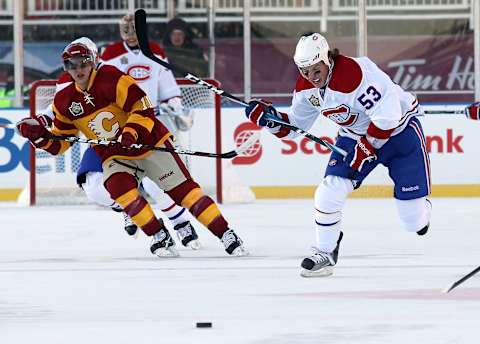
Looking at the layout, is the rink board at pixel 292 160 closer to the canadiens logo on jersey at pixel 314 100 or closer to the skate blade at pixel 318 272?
the canadiens logo on jersey at pixel 314 100

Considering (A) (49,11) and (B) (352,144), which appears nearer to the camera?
(B) (352,144)

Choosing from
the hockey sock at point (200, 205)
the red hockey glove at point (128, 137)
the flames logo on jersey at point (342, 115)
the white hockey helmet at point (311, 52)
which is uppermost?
the white hockey helmet at point (311, 52)

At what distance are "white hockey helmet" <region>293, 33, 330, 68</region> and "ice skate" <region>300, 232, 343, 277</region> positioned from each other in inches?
25.4

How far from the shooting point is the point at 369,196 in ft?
28.3

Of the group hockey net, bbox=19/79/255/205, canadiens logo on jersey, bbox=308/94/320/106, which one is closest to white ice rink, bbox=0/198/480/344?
canadiens logo on jersey, bbox=308/94/320/106

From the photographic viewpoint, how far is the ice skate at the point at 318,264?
4.43m

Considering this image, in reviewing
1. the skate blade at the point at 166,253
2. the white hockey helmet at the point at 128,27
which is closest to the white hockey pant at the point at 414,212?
the skate blade at the point at 166,253

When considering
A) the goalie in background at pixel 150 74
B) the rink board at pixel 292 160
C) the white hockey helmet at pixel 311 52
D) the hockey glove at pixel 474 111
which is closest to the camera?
the white hockey helmet at pixel 311 52

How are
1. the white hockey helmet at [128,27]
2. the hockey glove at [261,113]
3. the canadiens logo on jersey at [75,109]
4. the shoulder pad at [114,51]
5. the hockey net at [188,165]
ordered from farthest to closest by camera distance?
the hockey net at [188,165] < the shoulder pad at [114,51] < the white hockey helmet at [128,27] < the canadiens logo on jersey at [75,109] < the hockey glove at [261,113]

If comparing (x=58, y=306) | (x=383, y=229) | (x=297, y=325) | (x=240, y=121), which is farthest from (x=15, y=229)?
(x=297, y=325)

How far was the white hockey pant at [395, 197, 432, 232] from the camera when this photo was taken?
473 cm

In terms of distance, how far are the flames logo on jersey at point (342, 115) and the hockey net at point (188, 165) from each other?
3.91 metres

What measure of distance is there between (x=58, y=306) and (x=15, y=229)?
116 inches

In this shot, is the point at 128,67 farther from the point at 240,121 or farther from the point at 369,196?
the point at 369,196
